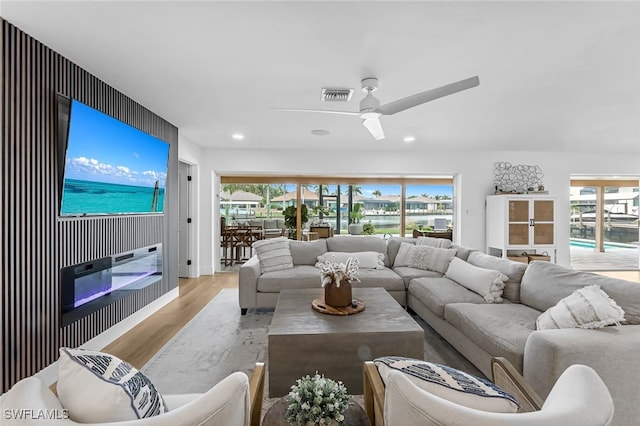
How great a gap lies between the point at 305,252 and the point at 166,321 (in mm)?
1880

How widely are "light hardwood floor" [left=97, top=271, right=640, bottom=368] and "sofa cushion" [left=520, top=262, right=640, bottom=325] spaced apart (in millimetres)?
3268

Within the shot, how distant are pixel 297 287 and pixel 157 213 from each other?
1963mm

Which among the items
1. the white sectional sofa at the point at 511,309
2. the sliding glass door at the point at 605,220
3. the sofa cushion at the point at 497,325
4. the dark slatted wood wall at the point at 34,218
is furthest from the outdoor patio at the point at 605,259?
the dark slatted wood wall at the point at 34,218

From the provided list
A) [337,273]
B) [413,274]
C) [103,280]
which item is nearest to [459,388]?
[337,273]

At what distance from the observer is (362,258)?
4250mm

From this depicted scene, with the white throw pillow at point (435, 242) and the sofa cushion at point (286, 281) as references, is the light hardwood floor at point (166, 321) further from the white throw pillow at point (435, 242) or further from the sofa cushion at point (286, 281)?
the white throw pillow at point (435, 242)

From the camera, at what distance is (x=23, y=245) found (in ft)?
7.00

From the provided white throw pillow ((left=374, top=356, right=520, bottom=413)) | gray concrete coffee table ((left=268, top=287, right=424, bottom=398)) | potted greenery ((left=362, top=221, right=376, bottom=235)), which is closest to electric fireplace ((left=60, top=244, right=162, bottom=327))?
gray concrete coffee table ((left=268, top=287, right=424, bottom=398))

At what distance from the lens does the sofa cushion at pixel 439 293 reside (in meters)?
2.95

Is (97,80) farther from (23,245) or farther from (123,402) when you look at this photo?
(123,402)

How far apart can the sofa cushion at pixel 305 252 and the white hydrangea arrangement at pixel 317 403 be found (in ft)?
10.9

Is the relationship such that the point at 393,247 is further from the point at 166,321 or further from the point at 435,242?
the point at 166,321

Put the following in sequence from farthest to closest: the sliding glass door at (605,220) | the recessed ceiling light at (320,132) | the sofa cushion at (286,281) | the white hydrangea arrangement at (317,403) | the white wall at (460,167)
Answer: the sliding glass door at (605,220) → the white wall at (460,167) → the recessed ceiling light at (320,132) → the sofa cushion at (286,281) → the white hydrangea arrangement at (317,403)

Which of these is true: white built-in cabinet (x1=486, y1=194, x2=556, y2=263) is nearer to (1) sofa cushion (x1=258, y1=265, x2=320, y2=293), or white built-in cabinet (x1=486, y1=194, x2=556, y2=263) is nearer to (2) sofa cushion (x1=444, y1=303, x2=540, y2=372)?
(2) sofa cushion (x1=444, y1=303, x2=540, y2=372)
